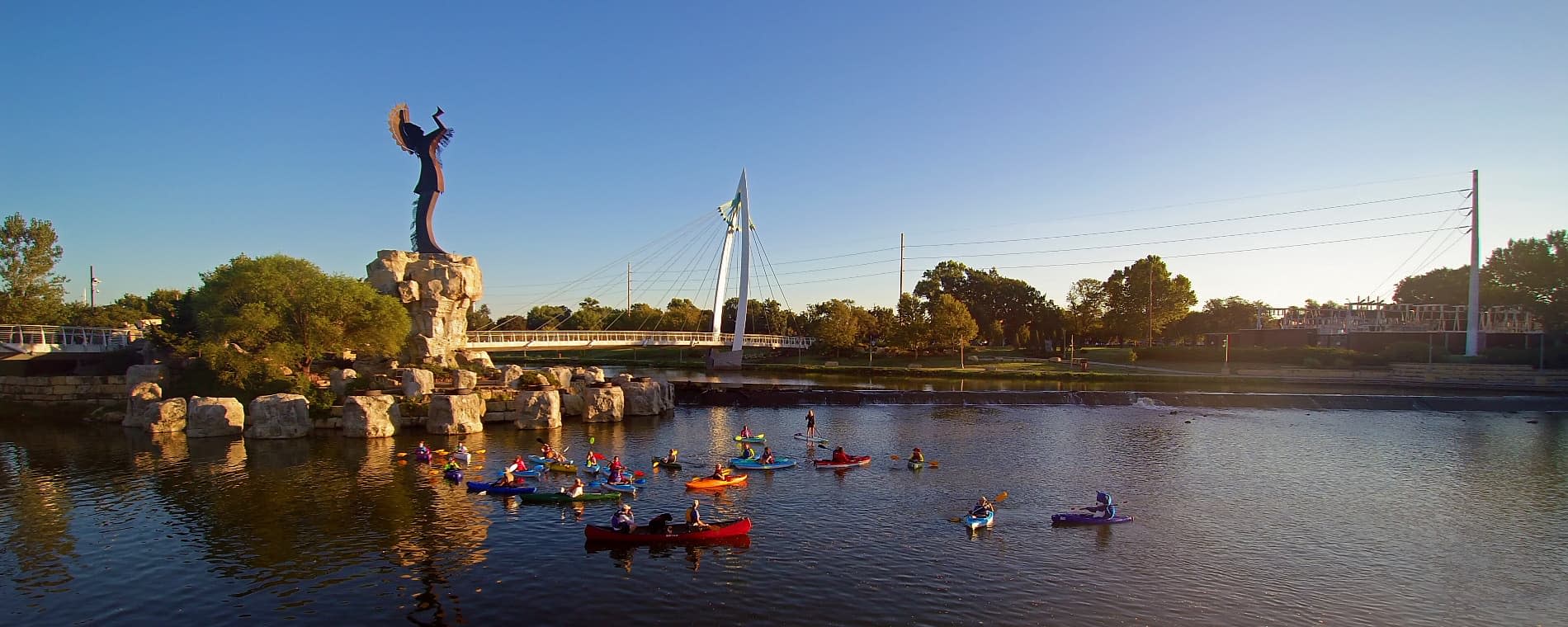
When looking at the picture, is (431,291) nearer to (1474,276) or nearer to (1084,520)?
Answer: (1084,520)

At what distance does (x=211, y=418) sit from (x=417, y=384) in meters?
10.9

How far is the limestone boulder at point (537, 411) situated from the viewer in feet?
166

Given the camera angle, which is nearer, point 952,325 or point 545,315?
point 952,325

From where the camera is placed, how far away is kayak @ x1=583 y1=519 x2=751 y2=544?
24938 mm

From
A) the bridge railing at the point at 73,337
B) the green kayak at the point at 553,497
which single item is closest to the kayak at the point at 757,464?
the green kayak at the point at 553,497

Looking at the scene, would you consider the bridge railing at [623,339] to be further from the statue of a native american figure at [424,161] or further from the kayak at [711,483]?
the kayak at [711,483]

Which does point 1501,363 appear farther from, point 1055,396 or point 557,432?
point 557,432

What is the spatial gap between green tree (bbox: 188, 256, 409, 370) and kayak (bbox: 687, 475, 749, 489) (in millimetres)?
31076

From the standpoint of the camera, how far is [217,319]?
4894cm

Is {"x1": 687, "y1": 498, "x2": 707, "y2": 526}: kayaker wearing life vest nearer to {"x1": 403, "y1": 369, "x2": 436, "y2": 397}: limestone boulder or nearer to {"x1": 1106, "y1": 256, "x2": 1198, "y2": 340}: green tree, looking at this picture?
{"x1": 403, "y1": 369, "x2": 436, "y2": 397}: limestone boulder

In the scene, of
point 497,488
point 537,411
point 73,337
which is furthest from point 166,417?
point 497,488

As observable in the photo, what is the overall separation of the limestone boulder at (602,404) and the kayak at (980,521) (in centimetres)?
3361

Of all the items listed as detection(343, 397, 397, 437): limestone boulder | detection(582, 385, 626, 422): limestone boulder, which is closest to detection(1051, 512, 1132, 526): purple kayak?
detection(582, 385, 626, 422): limestone boulder

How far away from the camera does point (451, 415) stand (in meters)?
47.1
